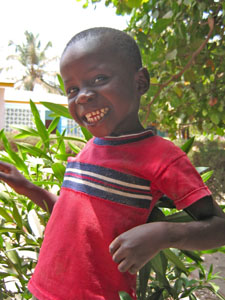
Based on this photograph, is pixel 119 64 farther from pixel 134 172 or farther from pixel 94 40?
pixel 134 172

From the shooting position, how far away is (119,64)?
0.69m

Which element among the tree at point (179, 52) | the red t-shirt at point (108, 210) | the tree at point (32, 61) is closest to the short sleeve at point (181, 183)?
the red t-shirt at point (108, 210)

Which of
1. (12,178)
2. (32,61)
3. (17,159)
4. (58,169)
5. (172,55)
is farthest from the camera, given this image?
(32,61)

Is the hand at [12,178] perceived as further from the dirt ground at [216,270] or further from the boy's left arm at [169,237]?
the dirt ground at [216,270]

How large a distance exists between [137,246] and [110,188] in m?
0.16

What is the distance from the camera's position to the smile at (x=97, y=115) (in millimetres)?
689

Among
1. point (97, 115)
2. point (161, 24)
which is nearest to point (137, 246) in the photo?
point (97, 115)

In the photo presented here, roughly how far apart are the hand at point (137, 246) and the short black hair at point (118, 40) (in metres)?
0.36

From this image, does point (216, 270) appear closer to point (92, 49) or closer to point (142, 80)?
point (142, 80)

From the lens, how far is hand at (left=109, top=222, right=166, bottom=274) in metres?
0.57

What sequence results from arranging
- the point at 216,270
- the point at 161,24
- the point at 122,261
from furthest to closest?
the point at 216,270 → the point at 161,24 → the point at 122,261

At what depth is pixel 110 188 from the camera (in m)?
0.69

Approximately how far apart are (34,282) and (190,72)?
1.76 meters

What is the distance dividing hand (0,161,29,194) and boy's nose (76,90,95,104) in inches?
12.6
